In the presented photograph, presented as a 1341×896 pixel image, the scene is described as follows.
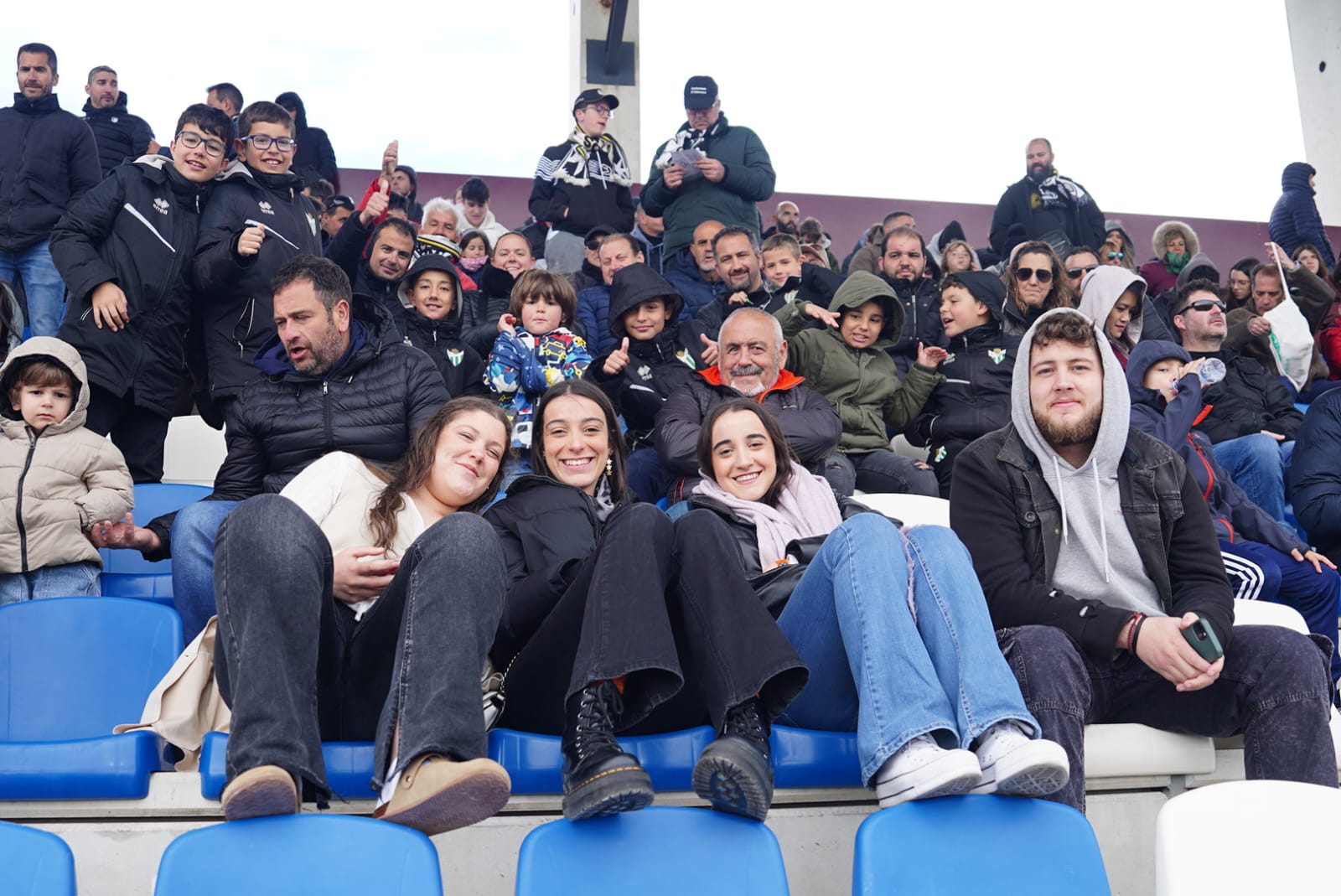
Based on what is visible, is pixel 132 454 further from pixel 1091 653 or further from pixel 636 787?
pixel 1091 653

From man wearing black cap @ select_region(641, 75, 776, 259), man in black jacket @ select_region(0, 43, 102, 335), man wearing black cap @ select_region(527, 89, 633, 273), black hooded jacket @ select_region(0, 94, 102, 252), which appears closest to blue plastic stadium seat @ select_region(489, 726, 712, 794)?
man in black jacket @ select_region(0, 43, 102, 335)

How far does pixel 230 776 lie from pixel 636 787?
573 mm

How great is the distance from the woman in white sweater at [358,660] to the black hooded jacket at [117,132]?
467cm

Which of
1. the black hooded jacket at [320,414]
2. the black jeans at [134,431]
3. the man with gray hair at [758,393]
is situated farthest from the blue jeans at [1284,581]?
the black jeans at [134,431]

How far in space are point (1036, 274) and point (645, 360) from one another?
1.63 meters

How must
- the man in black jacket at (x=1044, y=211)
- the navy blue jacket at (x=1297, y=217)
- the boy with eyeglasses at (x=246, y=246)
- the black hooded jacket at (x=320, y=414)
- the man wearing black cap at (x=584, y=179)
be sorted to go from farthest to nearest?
the navy blue jacket at (x=1297, y=217), the man in black jacket at (x=1044, y=211), the man wearing black cap at (x=584, y=179), the boy with eyeglasses at (x=246, y=246), the black hooded jacket at (x=320, y=414)

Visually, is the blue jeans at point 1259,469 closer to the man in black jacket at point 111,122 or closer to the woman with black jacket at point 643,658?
the woman with black jacket at point 643,658

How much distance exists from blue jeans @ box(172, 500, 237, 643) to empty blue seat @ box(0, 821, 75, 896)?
113 centimetres

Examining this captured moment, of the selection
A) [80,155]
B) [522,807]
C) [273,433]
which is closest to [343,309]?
[273,433]

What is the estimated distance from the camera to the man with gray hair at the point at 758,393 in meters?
3.64

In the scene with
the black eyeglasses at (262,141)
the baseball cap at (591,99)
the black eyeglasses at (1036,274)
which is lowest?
the black eyeglasses at (1036,274)

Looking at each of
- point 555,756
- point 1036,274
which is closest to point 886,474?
point 1036,274

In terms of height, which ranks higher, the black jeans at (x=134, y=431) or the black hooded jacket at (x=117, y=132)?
the black hooded jacket at (x=117, y=132)

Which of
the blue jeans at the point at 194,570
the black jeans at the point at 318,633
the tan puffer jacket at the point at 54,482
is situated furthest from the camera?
the tan puffer jacket at the point at 54,482
